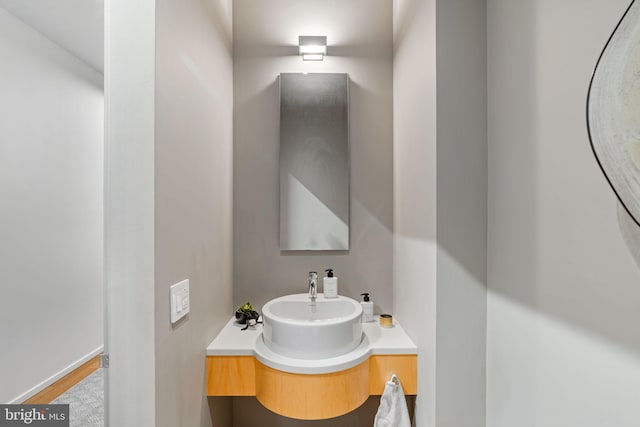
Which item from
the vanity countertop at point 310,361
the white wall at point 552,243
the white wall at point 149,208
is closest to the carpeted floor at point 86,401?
the vanity countertop at point 310,361

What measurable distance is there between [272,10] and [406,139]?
1.08 metres

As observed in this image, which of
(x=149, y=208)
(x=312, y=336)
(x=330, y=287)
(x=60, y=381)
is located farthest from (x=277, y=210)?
(x=60, y=381)

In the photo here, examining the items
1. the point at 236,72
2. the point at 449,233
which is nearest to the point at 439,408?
the point at 449,233

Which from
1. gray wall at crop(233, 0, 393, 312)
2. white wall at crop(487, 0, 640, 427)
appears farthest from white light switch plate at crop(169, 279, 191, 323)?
white wall at crop(487, 0, 640, 427)

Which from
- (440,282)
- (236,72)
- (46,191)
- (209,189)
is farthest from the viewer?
(46,191)

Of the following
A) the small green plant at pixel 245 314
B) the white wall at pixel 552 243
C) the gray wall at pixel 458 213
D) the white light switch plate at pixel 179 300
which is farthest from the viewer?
the small green plant at pixel 245 314

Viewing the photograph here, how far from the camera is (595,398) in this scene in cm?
66

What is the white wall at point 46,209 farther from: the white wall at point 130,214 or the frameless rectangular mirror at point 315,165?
the frameless rectangular mirror at point 315,165

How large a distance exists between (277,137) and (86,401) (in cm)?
190

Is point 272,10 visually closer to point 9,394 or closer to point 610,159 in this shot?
point 610,159

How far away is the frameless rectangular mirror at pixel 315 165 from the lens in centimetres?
168

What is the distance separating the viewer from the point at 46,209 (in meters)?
2.02

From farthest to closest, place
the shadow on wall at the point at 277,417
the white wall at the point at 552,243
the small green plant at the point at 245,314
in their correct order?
the shadow on wall at the point at 277,417
the small green plant at the point at 245,314
the white wall at the point at 552,243

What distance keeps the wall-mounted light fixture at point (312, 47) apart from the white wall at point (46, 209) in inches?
66.4
